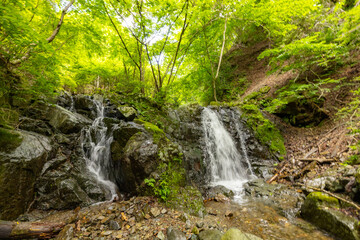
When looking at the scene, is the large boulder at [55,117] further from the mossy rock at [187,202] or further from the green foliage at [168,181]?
the mossy rock at [187,202]

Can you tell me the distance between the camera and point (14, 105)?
451cm

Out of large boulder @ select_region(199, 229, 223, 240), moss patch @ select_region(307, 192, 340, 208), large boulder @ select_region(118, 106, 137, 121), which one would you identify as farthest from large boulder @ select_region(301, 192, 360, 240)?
large boulder @ select_region(118, 106, 137, 121)

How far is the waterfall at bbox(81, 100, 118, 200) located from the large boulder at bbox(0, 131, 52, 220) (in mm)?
1357

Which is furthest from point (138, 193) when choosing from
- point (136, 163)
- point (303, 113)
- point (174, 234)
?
point (303, 113)

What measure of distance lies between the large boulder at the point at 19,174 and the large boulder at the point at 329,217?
6.26 m

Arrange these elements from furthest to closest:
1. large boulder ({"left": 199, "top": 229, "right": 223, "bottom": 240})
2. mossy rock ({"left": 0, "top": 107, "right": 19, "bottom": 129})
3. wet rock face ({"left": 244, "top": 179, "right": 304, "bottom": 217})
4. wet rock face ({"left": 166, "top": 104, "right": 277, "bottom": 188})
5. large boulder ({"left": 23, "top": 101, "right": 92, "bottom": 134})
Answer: wet rock face ({"left": 166, "top": 104, "right": 277, "bottom": 188})
large boulder ({"left": 23, "top": 101, "right": 92, "bottom": 134})
wet rock face ({"left": 244, "top": 179, "right": 304, "bottom": 217})
mossy rock ({"left": 0, "top": 107, "right": 19, "bottom": 129})
large boulder ({"left": 199, "top": 229, "right": 223, "bottom": 240})

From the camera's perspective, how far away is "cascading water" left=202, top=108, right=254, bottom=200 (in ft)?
20.5

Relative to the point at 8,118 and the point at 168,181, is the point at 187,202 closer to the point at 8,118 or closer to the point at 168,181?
the point at 168,181

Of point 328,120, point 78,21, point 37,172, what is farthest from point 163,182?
point 328,120

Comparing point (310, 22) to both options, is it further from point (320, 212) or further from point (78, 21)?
point (78, 21)

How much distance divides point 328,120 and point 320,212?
626 cm

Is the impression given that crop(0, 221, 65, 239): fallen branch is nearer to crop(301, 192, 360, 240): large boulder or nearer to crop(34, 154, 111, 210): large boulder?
crop(34, 154, 111, 210): large boulder

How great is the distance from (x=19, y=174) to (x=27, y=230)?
153 cm

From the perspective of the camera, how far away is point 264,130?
26.1 ft
